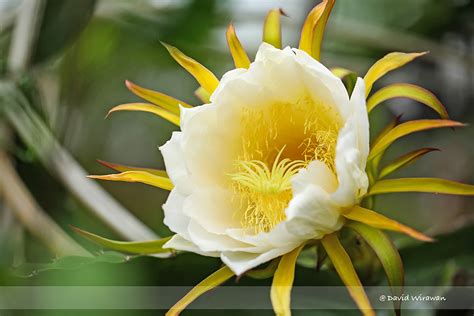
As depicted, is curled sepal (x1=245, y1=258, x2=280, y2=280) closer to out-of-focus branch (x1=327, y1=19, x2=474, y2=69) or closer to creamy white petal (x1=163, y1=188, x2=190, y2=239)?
creamy white petal (x1=163, y1=188, x2=190, y2=239)

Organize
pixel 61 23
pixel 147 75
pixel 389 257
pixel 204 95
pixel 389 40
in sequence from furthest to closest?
pixel 147 75 < pixel 389 40 < pixel 61 23 < pixel 204 95 < pixel 389 257

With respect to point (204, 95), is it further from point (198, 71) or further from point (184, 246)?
point (184, 246)

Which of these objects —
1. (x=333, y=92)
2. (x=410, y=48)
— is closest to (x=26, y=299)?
(x=333, y=92)

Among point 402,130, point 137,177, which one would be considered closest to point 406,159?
point 402,130

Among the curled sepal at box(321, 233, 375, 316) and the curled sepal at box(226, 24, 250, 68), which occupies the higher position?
the curled sepal at box(226, 24, 250, 68)

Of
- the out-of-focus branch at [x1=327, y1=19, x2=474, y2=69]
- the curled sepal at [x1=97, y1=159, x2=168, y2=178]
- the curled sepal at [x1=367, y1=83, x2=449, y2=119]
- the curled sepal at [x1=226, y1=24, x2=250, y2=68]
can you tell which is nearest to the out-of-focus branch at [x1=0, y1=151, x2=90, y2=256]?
the curled sepal at [x1=97, y1=159, x2=168, y2=178]

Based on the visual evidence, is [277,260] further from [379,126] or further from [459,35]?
[459,35]
